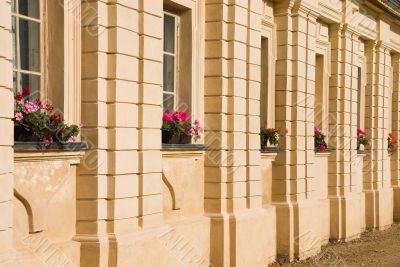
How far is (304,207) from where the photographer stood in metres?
14.2

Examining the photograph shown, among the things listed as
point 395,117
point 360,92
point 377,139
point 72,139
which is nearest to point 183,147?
point 72,139

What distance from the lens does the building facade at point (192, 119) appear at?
7.96m

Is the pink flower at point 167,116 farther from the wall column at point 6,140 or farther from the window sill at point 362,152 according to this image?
the window sill at point 362,152

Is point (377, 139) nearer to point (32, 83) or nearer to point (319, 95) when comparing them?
point (319, 95)

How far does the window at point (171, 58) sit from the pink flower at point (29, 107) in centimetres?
331

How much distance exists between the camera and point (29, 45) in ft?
26.3

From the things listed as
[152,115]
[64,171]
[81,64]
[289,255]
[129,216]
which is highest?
[81,64]

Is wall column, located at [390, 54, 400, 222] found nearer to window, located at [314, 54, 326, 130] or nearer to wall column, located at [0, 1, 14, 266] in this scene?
window, located at [314, 54, 326, 130]

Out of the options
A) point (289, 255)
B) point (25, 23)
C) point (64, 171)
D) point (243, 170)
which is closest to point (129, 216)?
point (64, 171)

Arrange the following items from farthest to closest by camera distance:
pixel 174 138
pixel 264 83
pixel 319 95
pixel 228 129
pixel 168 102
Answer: pixel 319 95, pixel 264 83, pixel 228 129, pixel 168 102, pixel 174 138

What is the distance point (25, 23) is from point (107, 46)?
3.43 feet

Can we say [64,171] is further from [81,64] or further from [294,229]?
[294,229]

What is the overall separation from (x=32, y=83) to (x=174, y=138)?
2.79 m

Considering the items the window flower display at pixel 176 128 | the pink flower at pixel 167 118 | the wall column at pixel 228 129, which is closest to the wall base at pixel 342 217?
the wall column at pixel 228 129
